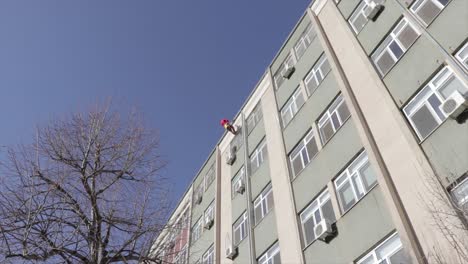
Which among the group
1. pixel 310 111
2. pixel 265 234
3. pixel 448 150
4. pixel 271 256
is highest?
pixel 310 111

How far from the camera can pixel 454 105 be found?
789 cm

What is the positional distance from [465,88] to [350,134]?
3.41 meters

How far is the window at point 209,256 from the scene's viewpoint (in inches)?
691

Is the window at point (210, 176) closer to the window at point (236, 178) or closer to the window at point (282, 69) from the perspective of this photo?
the window at point (236, 178)

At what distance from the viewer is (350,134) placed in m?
10.9

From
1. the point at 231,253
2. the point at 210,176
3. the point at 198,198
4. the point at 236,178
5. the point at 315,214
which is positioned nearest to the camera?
the point at 315,214

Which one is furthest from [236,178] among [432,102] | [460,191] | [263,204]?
[460,191]

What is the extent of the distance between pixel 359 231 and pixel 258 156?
8.04 meters

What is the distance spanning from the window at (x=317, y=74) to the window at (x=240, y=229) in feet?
20.3

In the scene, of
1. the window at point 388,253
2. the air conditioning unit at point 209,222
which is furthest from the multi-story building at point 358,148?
the air conditioning unit at point 209,222

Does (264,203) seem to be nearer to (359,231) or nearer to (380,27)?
(359,231)

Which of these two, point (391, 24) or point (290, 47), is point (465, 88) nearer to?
point (391, 24)

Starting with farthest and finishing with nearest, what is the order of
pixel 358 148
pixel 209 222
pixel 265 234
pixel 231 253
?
1. pixel 209 222
2. pixel 231 253
3. pixel 265 234
4. pixel 358 148

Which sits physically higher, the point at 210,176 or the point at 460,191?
the point at 210,176
